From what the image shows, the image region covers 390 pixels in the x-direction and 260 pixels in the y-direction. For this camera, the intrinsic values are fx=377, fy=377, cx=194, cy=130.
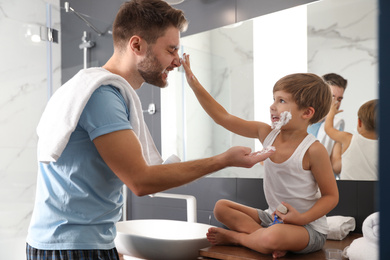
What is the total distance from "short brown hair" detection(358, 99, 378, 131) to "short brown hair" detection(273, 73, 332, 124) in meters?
0.19

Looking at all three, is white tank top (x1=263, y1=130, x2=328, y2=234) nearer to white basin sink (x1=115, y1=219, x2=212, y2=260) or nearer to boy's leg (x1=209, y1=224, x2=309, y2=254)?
boy's leg (x1=209, y1=224, x2=309, y2=254)

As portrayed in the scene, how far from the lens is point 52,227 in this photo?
103 cm

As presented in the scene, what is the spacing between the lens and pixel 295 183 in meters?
1.38

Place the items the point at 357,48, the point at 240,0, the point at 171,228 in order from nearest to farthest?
1. the point at 357,48
2. the point at 171,228
3. the point at 240,0

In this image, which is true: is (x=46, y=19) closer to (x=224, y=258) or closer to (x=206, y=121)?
(x=206, y=121)

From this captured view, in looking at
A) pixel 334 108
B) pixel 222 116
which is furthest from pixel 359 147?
pixel 222 116

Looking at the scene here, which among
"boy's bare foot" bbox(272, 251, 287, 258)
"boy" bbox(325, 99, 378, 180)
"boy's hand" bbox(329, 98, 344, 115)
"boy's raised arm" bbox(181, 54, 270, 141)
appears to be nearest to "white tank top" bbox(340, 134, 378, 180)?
"boy" bbox(325, 99, 378, 180)

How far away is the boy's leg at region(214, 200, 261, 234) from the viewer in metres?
1.40

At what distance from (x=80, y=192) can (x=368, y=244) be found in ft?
2.88

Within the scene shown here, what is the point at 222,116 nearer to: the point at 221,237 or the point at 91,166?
the point at 221,237

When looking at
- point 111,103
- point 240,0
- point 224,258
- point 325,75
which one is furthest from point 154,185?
point 240,0

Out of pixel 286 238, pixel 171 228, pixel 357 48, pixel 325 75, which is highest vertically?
pixel 357 48

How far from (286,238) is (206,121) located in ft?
3.25

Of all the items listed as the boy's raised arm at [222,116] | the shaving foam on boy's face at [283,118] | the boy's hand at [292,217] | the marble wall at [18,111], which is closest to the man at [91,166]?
the boy's hand at [292,217]
